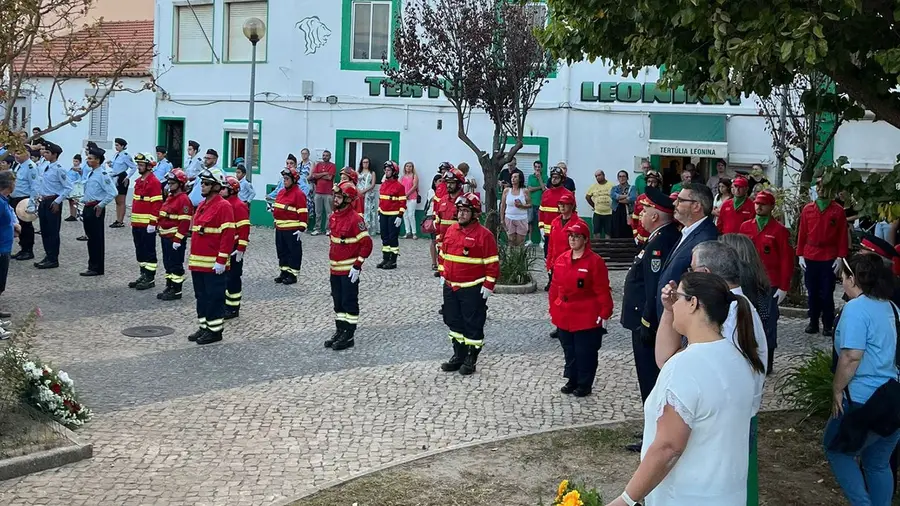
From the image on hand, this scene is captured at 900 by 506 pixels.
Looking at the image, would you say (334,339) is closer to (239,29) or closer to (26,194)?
(26,194)

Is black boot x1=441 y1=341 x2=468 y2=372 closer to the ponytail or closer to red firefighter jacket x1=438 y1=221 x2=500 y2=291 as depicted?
red firefighter jacket x1=438 y1=221 x2=500 y2=291

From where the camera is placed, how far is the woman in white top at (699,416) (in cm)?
395

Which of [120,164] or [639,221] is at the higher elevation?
[120,164]

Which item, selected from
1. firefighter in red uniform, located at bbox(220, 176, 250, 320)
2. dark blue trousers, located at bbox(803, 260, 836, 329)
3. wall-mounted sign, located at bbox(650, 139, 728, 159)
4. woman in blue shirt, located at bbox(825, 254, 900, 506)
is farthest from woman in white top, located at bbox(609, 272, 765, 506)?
wall-mounted sign, located at bbox(650, 139, 728, 159)

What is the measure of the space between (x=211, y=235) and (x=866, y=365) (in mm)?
7856

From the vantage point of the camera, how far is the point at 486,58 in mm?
19312

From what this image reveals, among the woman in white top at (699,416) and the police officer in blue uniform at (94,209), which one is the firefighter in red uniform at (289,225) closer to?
the police officer in blue uniform at (94,209)

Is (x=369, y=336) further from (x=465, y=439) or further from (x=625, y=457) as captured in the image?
(x=625, y=457)

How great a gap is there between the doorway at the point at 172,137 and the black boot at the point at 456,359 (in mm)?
18794

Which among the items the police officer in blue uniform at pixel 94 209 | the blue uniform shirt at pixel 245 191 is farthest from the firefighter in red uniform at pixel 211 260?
the blue uniform shirt at pixel 245 191

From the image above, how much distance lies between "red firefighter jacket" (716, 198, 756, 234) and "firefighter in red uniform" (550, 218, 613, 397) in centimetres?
447

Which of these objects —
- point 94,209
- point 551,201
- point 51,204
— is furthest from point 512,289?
point 51,204

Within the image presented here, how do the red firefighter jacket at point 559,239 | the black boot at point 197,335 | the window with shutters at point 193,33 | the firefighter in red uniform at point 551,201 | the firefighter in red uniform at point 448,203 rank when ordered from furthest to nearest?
the window with shutters at point 193,33 → the firefighter in red uniform at point 551,201 → the firefighter in red uniform at point 448,203 → the black boot at point 197,335 → the red firefighter jacket at point 559,239

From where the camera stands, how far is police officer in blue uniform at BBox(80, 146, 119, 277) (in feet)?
53.3
